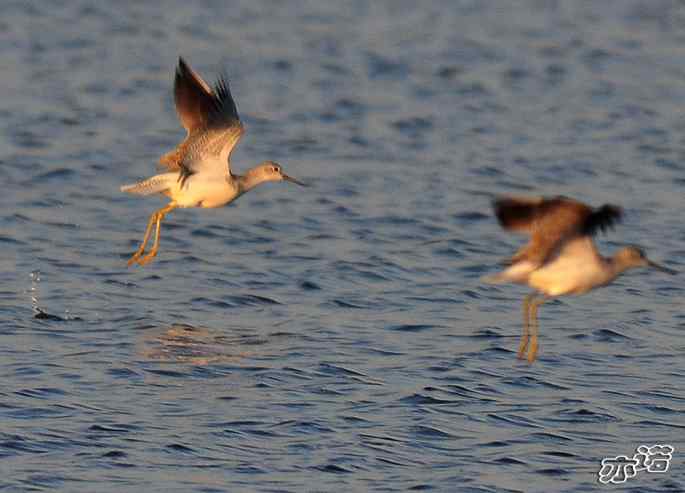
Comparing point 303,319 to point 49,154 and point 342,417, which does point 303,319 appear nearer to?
point 342,417

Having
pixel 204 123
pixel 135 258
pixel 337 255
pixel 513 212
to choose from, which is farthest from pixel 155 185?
pixel 513 212

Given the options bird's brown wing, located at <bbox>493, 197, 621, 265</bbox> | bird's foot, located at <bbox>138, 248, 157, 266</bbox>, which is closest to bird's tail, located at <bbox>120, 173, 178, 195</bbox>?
bird's foot, located at <bbox>138, 248, 157, 266</bbox>

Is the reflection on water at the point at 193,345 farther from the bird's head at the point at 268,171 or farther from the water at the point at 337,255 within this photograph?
the bird's head at the point at 268,171

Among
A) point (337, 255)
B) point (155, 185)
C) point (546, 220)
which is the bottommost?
point (546, 220)

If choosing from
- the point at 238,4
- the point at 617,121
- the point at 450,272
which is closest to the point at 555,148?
the point at 617,121

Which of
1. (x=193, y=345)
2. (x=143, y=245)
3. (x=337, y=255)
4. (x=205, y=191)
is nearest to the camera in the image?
(x=193, y=345)

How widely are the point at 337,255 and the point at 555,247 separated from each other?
525 cm

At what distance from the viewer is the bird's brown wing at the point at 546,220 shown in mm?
9164

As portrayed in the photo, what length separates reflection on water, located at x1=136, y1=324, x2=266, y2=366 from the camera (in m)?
11.4

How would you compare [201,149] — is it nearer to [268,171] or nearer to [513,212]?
[268,171]

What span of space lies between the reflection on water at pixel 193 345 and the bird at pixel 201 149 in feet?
3.29

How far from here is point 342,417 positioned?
10.2 m

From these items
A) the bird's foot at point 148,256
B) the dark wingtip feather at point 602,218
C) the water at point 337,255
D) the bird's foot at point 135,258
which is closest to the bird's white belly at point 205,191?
the bird's foot at point 148,256

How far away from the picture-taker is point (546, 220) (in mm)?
9438
